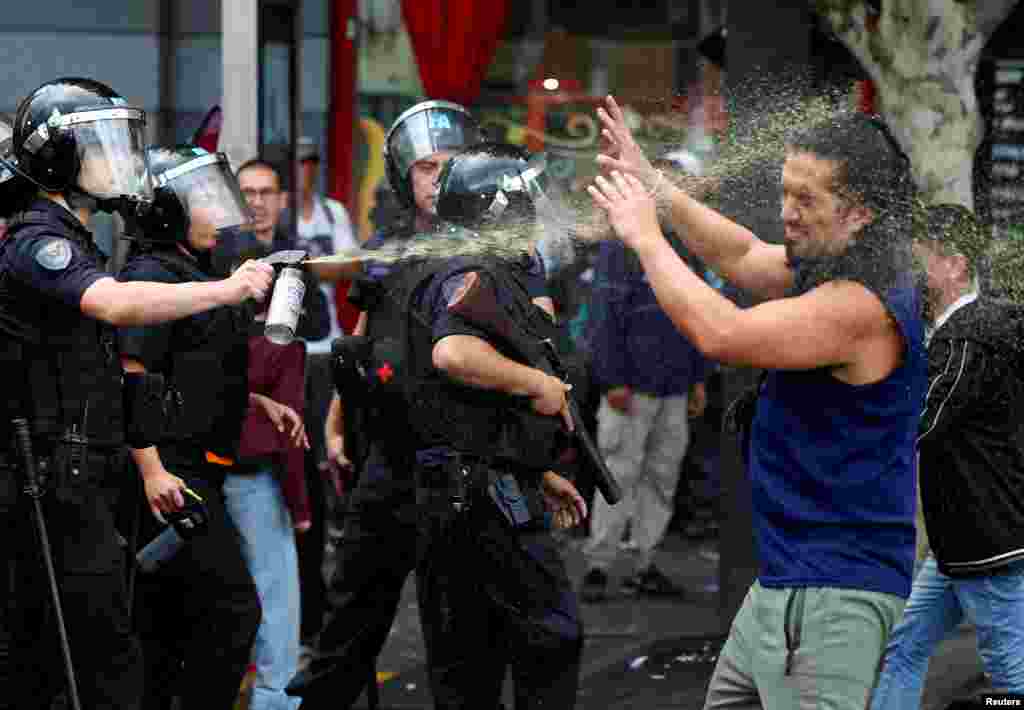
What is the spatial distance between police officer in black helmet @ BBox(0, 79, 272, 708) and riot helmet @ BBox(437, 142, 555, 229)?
0.69m

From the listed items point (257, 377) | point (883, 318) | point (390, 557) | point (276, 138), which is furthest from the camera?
point (276, 138)

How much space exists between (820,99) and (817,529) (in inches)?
88.0

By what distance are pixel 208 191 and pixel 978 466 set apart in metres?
2.41

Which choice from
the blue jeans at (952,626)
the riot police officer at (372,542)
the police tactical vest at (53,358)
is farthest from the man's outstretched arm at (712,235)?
the police tactical vest at (53,358)

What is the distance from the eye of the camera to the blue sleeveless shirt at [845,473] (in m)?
3.97

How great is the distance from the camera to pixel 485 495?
16.3 ft

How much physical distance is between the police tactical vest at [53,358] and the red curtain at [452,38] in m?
5.94

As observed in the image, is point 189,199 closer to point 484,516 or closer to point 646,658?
point 484,516

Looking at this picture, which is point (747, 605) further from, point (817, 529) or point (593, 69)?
point (593, 69)

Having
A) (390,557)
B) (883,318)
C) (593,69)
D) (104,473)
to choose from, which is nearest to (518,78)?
(593,69)

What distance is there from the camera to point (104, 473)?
4.83 m

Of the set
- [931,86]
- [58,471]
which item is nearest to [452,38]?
[931,86]

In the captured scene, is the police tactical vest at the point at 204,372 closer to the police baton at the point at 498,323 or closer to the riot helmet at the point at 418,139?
the riot helmet at the point at 418,139

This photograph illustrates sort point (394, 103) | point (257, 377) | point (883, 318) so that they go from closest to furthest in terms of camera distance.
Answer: point (883, 318) → point (257, 377) → point (394, 103)
